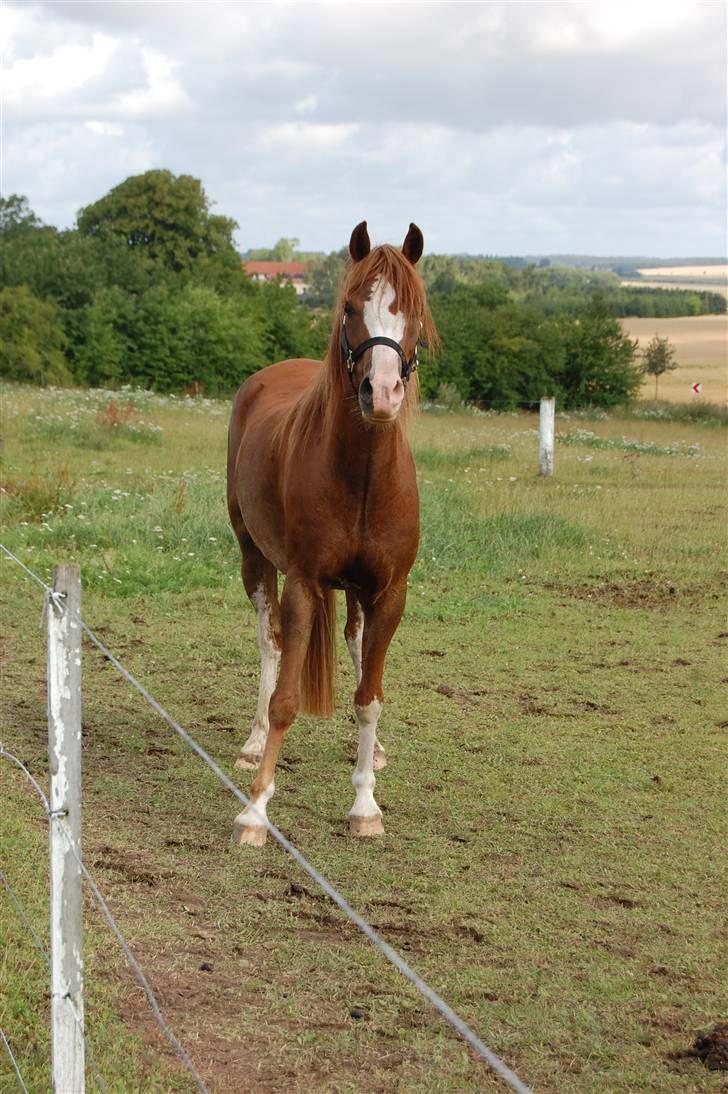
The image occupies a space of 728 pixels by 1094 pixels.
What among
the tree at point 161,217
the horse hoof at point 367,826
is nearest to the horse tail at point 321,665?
the horse hoof at point 367,826

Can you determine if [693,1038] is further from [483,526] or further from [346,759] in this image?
[483,526]

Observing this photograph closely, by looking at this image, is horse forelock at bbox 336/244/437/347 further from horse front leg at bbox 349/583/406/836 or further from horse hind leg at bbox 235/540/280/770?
horse hind leg at bbox 235/540/280/770

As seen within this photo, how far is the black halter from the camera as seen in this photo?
14.2 ft

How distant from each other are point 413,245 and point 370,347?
2.25 feet

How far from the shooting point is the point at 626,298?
104m

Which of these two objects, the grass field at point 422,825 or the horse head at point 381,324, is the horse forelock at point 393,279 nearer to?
the horse head at point 381,324

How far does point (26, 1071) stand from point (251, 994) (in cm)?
74

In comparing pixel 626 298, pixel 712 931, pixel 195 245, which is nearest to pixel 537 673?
pixel 712 931

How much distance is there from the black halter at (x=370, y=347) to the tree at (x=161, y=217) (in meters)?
47.6

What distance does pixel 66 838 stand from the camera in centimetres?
239

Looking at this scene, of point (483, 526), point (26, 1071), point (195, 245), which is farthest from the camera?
point (195, 245)

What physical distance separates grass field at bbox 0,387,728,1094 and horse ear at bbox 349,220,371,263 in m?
2.37

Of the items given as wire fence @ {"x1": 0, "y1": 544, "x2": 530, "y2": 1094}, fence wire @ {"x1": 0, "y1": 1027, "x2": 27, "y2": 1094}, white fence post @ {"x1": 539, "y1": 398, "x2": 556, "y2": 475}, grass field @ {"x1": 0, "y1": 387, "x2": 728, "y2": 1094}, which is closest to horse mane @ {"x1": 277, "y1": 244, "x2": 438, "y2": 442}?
grass field @ {"x1": 0, "y1": 387, "x2": 728, "y2": 1094}

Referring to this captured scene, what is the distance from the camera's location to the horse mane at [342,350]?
447 centimetres
